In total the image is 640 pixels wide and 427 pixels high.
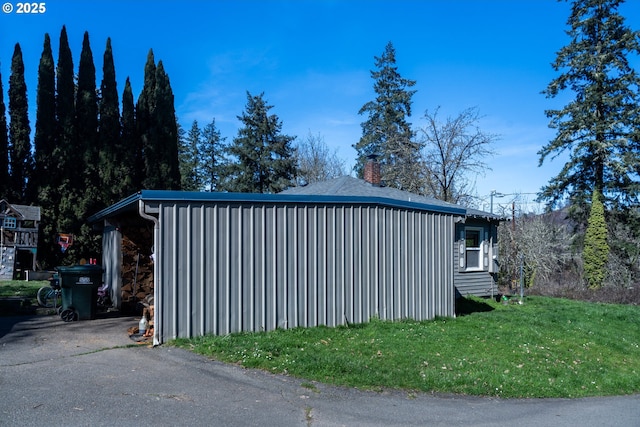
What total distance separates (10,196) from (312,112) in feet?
62.4

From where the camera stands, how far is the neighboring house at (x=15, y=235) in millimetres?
18969

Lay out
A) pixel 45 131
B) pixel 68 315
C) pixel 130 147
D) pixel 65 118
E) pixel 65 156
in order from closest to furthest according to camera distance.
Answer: pixel 68 315 < pixel 65 156 < pixel 45 131 < pixel 65 118 < pixel 130 147

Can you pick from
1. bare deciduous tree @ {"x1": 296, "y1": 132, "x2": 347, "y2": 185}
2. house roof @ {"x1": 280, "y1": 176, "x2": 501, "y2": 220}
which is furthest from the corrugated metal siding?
bare deciduous tree @ {"x1": 296, "y1": 132, "x2": 347, "y2": 185}

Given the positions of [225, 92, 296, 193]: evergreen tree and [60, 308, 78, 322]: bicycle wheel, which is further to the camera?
[225, 92, 296, 193]: evergreen tree

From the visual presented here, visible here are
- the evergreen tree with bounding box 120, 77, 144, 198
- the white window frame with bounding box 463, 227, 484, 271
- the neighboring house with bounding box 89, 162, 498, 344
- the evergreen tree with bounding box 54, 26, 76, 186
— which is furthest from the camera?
the evergreen tree with bounding box 120, 77, 144, 198

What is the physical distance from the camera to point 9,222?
19.4 meters

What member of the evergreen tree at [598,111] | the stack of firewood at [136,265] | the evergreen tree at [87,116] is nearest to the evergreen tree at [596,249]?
the evergreen tree at [598,111]

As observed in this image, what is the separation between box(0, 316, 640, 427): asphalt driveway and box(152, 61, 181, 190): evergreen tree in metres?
19.7

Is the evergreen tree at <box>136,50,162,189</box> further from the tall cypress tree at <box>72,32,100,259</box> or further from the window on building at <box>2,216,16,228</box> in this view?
the window on building at <box>2,216,16,228</box>

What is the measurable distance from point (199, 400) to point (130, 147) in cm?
2251

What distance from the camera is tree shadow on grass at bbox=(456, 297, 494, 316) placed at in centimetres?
1384

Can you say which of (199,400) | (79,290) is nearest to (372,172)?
(79,290)

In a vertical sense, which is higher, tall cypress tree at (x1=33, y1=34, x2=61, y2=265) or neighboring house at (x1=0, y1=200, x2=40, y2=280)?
tall cypress tree at (x1=33, y1=34, x2=61, y2=265)

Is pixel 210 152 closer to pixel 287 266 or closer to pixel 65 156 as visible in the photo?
pixel 65 156
